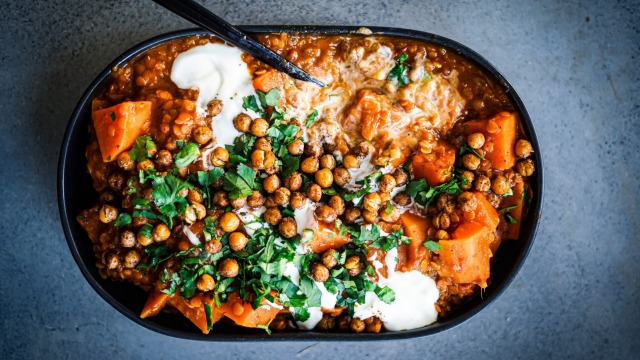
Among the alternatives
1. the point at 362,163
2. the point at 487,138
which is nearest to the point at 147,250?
the point at 362,163

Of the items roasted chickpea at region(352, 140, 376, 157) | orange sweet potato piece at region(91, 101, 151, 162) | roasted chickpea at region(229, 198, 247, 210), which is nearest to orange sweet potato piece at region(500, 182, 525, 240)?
roasted chickpea at region(352, 140, 376, 157)

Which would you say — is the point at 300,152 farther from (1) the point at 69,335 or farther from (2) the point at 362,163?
(1) the point at 69,335

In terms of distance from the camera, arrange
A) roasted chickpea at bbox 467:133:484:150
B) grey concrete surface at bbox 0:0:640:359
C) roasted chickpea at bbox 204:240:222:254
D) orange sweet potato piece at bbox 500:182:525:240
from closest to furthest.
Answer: roasted chickpea at bbox 204:240:222:254
roasted chickpea at bbox 467:133:484:150
orange sweet potato piece at bbox 500:182:525:240
grey concrete surface at bbox 0:0:640:359

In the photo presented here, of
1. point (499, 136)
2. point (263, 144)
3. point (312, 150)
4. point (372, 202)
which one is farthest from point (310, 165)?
point (499, 136)

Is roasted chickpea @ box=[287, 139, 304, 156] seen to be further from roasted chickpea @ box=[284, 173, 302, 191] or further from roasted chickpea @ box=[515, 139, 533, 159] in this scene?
roasted chickpea @ box=[515, 139, 533, 159]

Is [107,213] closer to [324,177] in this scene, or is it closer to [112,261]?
[112,261]
